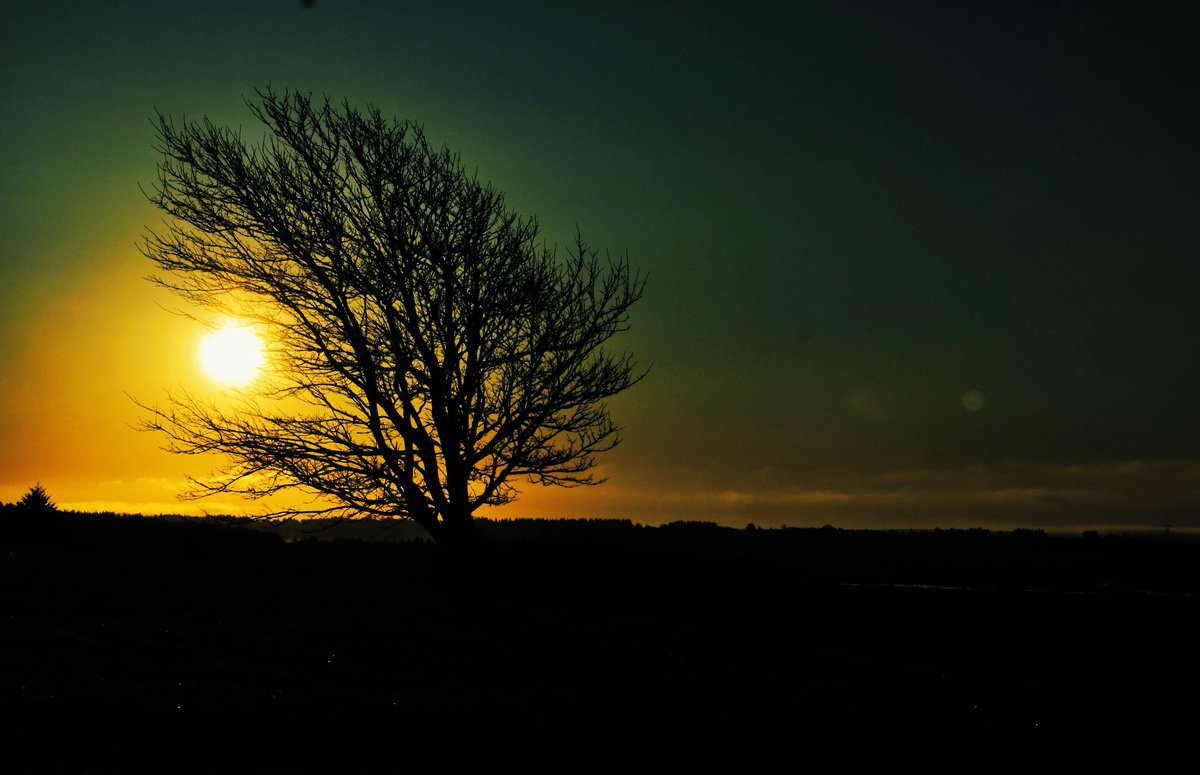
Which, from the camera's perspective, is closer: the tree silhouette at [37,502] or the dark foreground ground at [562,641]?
Answer: the dark foreground ground at [562,641]

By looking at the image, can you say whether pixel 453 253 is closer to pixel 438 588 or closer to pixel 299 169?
pixel 299 169

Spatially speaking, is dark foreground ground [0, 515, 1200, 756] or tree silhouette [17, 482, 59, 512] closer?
dark foreground ground [0, 515, 1200, 756]

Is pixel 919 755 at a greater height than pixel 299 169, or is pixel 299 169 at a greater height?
pixel 299 169

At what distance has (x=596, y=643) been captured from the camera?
20078 mm

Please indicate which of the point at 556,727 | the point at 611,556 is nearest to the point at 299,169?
the point at 556,727

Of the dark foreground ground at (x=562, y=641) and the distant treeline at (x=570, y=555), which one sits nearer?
the dark foreground ground at (x=562, y=641)

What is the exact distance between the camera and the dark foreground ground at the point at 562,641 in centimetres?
1249

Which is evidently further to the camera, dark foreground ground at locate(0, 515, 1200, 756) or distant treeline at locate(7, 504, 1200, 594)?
distant treeline at locate(7, 504, 1200, 594)

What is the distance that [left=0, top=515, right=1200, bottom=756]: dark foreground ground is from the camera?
12.5 m

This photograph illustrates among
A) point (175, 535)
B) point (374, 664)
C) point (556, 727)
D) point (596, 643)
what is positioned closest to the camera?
point (556, 727)

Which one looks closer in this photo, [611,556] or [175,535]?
[611,556]

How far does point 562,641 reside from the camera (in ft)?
66.0

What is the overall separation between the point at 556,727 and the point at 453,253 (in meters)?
12.0

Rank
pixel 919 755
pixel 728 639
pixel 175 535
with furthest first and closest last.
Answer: pixel 175 535 < pixel 728 639 < pixel 919 755
